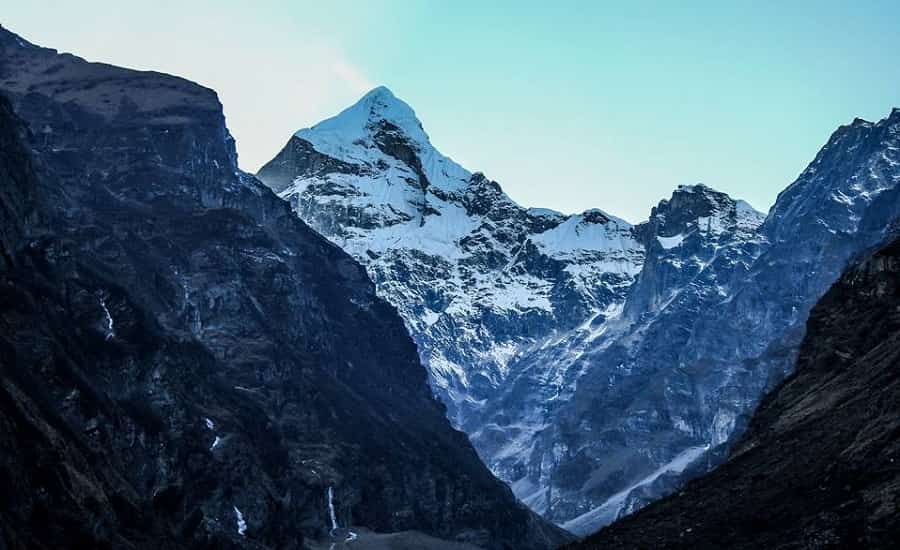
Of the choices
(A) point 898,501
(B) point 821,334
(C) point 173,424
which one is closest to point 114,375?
(C) point 173,424

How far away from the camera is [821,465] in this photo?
80188 mm

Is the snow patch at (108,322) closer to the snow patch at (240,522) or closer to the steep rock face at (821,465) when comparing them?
the snow patch at (240,522)

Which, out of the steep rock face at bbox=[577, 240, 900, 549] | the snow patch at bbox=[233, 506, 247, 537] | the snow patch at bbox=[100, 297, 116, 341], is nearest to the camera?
the steep rock face at bbox=[577, 240, 900, 549]

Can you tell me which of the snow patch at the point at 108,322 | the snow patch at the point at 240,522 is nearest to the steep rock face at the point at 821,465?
the snow patch at the point at 240,522

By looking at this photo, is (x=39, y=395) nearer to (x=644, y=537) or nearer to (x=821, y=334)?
(x=644, y=537)

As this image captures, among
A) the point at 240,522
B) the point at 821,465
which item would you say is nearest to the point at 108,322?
the point at 240,522

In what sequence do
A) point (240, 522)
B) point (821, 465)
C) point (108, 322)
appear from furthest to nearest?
point (108, 322) → point (240, 522) → point (821, 465)

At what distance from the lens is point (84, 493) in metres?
102

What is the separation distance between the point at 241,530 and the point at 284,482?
990 inches

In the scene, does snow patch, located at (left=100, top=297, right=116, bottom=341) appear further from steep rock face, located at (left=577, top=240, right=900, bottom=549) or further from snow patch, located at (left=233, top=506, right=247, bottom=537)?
steep rock face, located at (left=577, top=240, right=900, bottom=549)

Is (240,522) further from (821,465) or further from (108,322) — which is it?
(821,465)

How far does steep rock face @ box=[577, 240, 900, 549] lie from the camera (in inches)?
2643

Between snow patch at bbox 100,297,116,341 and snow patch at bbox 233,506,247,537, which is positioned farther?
snow patch at bbox 100,297,116,341

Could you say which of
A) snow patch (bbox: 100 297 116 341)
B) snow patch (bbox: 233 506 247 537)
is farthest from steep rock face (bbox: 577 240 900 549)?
snow patch (bbox: 100 297 116 341)
